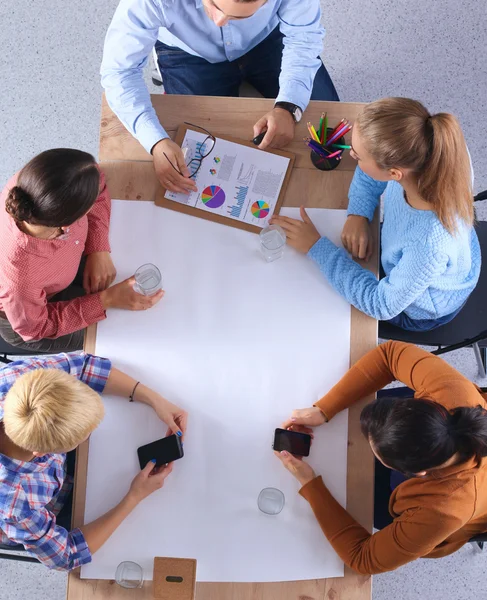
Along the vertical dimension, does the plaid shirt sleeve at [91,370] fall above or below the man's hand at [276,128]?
below

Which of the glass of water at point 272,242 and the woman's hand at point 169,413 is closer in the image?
the woman's hand at point 169,413

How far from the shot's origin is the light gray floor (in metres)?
2.31

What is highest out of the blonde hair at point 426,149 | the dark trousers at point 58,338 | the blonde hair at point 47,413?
the blonde hair at point 426,149

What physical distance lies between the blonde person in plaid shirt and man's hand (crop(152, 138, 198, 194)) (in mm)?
455

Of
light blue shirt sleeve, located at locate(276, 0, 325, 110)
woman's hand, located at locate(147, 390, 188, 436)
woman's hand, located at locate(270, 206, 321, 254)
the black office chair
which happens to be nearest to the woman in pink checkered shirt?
woman's hand, located at locate(147, 390, 188, 436)

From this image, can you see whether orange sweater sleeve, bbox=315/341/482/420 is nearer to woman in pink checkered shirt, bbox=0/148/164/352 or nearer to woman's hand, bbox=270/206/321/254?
woman's hand, bbox=270/206/321/254

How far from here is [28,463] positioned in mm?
1243

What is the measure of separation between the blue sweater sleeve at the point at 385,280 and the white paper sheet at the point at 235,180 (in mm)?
184

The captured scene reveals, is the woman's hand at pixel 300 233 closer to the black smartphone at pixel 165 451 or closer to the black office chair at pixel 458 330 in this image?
the black office chair at pixel 458 330

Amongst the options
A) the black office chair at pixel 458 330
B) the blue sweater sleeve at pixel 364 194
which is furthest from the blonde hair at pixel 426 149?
the black office chair at pixel 458 330

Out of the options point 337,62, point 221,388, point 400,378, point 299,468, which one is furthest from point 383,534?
point 337,62

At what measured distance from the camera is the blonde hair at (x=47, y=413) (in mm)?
Answer: 1124

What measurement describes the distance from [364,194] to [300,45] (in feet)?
1.63

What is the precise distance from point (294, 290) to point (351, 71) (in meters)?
1.37
